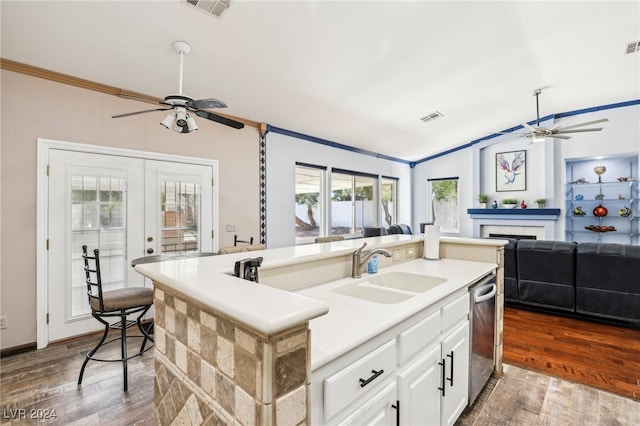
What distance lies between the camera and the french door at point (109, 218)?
306cm

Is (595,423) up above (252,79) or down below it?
below

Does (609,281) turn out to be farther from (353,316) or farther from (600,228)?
(600,228)

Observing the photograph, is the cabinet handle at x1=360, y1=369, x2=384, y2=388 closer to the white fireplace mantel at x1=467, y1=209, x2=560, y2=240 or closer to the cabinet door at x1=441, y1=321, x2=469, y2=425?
the cabinet door at x1=441, y1=321, x2=469, y2=425

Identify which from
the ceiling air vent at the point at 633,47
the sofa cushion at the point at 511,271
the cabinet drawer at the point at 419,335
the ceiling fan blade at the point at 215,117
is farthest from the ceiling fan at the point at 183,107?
the ceiling air vent at the point at 633,47

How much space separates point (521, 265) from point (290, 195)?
3428 mm

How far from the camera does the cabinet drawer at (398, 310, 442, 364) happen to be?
1238 mm

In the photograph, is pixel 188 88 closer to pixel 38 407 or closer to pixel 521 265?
pixel 38 407

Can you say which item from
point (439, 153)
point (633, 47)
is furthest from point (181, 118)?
point (439, 153)

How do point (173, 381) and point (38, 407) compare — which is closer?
point (173, 381)

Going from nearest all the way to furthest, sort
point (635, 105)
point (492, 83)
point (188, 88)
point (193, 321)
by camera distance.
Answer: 1. point (193, 321)
2. point (188, 88)
3. point (492, 83)
4. point (635, 105)

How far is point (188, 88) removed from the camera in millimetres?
3465

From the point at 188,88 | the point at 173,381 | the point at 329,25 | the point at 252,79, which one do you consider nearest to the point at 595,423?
the point at 173,381

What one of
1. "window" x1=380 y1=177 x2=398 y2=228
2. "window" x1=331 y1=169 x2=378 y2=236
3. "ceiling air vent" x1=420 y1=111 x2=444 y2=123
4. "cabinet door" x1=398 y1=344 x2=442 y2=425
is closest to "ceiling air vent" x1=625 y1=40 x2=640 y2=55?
"ceiling air vent" x1=420 y1=111 x2=444 y2=123

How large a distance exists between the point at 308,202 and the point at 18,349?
417 centimetres
